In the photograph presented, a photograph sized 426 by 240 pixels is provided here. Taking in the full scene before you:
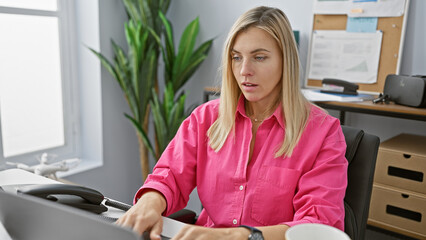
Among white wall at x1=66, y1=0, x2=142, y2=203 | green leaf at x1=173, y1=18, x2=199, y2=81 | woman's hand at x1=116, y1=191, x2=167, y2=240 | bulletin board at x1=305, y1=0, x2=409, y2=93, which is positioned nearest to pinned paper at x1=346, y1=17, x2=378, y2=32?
bulletin board at x1=305, y1=0, x2=409, y2=93

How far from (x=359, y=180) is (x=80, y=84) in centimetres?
212

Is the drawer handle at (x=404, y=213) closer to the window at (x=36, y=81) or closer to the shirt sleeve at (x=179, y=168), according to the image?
the shirt sleeve at (x=179, y=168)

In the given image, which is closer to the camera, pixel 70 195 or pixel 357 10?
pixel 70 195

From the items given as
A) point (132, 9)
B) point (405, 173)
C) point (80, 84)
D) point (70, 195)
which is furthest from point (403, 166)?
point (80, 84)

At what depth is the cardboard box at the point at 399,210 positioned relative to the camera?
5.64 feet

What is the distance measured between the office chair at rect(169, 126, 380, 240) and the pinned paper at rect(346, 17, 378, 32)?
119 cm

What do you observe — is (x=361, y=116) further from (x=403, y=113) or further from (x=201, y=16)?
(x=201, y=16)

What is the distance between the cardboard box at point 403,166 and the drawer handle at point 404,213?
110mm

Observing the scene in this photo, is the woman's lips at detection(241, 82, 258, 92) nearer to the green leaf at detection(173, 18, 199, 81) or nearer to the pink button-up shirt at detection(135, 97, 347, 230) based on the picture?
the pink button-up shirt at detection(135, 97, 347, 230)

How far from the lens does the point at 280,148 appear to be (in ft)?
3.93

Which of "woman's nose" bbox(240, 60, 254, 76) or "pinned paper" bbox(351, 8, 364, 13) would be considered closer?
"woman's nose" bbox(240, 60, 254, 76)

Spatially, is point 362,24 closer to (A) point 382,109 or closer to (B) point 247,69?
(A) point 382,109

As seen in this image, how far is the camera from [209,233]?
0.84 m

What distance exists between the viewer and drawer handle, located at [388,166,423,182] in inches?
66.9
